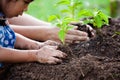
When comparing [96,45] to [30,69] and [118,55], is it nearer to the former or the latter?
[118,55]

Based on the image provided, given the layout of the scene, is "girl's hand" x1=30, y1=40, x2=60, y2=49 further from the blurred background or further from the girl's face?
the blurred background

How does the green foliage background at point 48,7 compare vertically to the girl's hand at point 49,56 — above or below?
below

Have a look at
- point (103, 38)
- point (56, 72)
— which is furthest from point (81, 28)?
point (56, 72)

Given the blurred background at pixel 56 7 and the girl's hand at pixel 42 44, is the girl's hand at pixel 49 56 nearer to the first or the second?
the girl's hand at pixel 42 44

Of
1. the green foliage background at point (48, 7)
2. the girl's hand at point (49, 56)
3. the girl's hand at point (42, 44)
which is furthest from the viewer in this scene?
the green foliage background at point (48, 7)

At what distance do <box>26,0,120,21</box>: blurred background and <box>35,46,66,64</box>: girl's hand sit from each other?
2529 mm

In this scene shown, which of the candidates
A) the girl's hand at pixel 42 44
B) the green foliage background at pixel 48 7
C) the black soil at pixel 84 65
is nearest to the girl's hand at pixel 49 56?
the black soil at pixel 84 65

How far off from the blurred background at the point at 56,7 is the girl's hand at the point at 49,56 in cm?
253

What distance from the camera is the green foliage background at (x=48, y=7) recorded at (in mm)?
4573

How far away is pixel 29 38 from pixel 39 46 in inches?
8.7

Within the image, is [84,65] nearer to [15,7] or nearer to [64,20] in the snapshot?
[64,20]

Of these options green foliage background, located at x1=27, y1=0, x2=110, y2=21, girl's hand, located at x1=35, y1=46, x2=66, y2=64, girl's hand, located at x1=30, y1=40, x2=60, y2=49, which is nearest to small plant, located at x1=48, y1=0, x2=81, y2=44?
girl's hand, located at x1=35, y1=46, x2=66, y2=64

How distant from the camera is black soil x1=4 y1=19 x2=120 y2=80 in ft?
5.70

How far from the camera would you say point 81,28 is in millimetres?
2281
